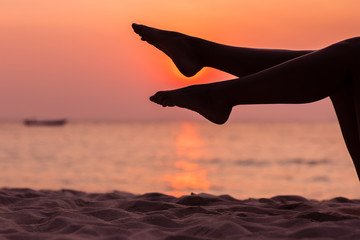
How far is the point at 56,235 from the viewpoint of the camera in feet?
4.84

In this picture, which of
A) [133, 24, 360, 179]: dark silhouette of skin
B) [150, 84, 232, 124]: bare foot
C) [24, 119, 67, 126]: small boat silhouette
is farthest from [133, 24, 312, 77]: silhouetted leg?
[24, 119, 67, 126]: small boat silhouette

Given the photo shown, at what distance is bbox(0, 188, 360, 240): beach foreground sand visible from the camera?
4.91 ft

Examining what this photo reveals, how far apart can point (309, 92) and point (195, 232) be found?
581 mm

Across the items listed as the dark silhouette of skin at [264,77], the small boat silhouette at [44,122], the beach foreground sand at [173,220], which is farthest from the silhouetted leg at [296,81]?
the small boat silhouette at [44,122]

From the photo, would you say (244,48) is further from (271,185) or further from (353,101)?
(271,185)

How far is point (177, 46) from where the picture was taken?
6.88 ft

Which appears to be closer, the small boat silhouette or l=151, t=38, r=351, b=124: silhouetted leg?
l=151, t=38, r=351, b=124: silhouetted leg

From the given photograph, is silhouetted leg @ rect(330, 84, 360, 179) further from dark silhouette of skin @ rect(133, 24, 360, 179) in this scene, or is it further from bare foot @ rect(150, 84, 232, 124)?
bare foot @ rect(150, 84, 232, 124)

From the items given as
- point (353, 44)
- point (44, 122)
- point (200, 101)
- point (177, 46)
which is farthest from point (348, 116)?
point (44, 122)

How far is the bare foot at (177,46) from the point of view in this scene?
205cm

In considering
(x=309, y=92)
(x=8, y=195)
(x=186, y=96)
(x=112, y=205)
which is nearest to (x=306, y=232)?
(x=309, y=92)

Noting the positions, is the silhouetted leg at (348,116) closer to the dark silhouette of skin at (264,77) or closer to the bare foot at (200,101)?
the dark silhouette of skin at (264,77)

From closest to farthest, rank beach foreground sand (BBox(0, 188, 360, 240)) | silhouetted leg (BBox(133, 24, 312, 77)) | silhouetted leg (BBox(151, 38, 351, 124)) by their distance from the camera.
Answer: beach foreground sand (BBox(0, 188, 360, 240)), silhouetted leg (BBox(151, 38, 351, 124)), silhouetted leg (BBox(133, 24, 312, 77))

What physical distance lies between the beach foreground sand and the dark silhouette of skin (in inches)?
13.8
